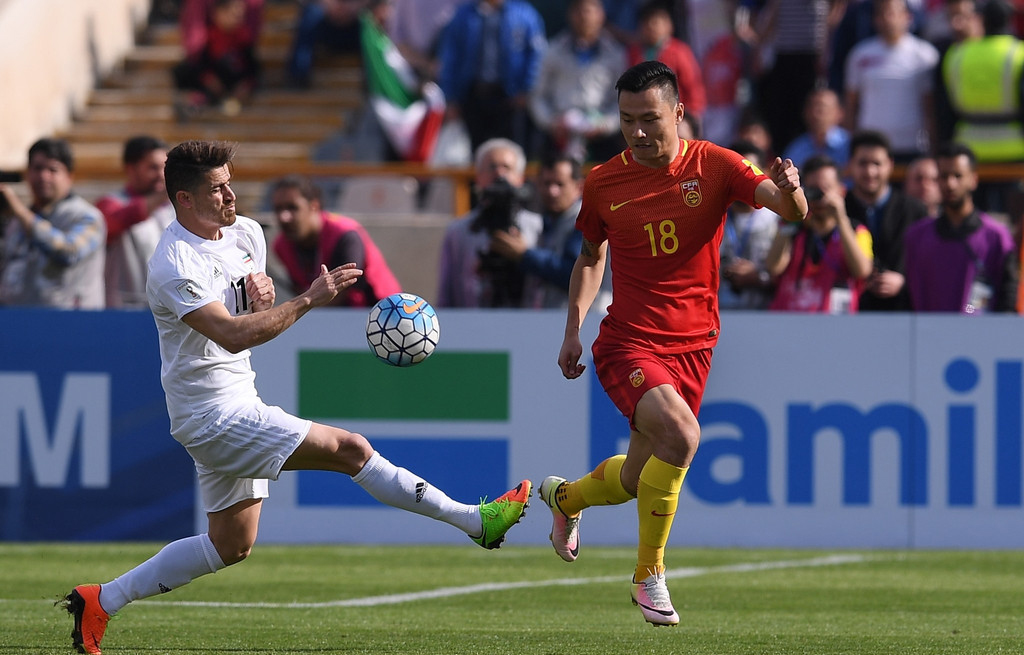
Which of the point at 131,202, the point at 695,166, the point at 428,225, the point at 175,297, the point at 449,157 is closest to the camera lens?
the point at 175,297

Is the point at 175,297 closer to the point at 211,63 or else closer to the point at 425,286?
the point at 425,286

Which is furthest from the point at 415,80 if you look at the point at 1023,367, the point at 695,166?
the point at 695,166

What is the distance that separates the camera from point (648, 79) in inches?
238

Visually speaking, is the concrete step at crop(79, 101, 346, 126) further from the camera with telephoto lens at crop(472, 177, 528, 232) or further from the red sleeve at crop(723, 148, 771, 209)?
the red sleeve at crop(723, 148, 771, 209)

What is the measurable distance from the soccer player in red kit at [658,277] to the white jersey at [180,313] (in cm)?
142

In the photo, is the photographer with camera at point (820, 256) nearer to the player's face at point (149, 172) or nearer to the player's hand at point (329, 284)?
the player's face at point (149, 172)

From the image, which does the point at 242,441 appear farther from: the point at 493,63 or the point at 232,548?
the point at 493,63

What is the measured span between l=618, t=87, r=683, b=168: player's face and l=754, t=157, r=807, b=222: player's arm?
48 centimetres

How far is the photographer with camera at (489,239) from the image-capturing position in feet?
32.4

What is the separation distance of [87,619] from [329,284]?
1677 mm

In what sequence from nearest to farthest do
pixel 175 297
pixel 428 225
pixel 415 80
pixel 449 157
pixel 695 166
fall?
1. pixel 175 297
2. pixel 695 166
3. pixel 428 225
4. pixel 449 157
5. pixel 415 80

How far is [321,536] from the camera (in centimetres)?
970

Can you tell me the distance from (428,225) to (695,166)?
21.7 feet

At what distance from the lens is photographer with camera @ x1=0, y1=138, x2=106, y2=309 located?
9.96 meters
